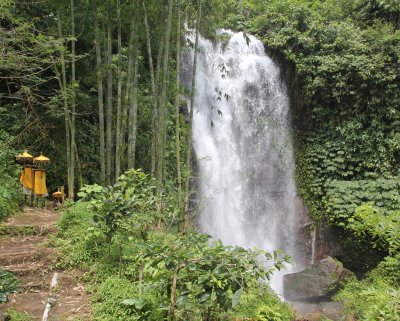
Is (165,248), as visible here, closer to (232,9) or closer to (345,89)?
(345,89)

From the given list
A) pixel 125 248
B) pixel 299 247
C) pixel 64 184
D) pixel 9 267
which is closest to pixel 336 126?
pixel 299 247

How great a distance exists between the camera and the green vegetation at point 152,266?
2.42 metres

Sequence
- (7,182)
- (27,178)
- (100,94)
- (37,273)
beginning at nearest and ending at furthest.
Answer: (37,273)
(100,94)
(7,182)
(27,178)

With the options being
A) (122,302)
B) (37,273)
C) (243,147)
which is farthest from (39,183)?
(243,147)

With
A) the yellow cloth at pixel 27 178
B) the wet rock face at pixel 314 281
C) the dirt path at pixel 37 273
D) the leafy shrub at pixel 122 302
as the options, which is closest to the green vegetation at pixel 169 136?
the leafy shrub at pixel 122 302

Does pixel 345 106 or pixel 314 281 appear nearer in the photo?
pixel 314 281

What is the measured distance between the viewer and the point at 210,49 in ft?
34.9

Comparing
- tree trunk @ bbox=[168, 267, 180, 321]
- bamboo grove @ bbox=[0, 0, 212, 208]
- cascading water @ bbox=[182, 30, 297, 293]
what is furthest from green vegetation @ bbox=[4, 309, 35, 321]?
cascading water @ bbox=[182, 30, 297, 293]

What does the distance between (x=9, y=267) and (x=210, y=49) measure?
8301 mm

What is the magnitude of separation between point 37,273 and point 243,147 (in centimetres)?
714

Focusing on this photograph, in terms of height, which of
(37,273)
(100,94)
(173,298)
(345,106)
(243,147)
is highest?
(345,106)

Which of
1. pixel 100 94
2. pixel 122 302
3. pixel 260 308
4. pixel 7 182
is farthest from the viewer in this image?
pixel 7 182

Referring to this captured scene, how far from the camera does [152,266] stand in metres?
2.54

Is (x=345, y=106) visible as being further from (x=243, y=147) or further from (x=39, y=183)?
(x=39, y=183)
